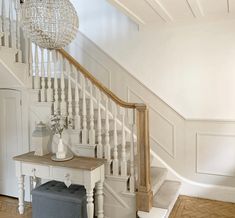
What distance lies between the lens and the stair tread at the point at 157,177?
124 inches

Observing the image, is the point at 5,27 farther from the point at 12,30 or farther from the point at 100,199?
the point at 100,199

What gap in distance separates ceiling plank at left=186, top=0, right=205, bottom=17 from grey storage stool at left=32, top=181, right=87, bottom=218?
242cm

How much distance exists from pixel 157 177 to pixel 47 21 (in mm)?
2300

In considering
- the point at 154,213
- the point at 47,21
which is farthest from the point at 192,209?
the point at 47,21

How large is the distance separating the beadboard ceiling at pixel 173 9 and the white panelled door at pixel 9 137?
1868mm

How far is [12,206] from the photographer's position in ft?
11.4

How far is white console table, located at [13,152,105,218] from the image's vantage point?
2.71m

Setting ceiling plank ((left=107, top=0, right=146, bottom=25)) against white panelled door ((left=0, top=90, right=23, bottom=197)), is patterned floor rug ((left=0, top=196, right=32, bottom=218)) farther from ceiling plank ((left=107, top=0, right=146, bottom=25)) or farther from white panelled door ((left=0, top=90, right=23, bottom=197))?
ceiling plank ((left=107, top=0, right=146, bottom=25))

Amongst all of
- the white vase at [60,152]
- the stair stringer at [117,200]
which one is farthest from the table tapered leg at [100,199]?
the white vase at [60,152]

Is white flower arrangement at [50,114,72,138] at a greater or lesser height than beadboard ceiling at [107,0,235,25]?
lesser

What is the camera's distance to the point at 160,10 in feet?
10.2

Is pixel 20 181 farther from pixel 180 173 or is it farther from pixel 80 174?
pixel 180 173

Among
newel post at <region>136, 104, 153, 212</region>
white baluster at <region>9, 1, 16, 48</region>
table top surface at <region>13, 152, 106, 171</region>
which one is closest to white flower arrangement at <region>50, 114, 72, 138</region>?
table top surface at <region>13, 152, 106, 171</region>

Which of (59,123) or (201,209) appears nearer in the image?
(59,123)
